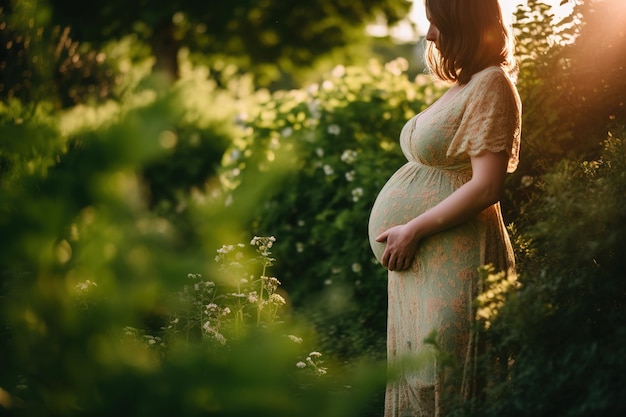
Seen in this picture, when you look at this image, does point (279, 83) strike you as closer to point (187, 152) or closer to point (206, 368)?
point (187, 152)

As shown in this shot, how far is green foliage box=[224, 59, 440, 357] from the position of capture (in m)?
6.10

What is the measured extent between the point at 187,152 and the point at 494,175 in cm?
749

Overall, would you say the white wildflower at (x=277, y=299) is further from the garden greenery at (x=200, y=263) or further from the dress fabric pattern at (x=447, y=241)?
the dress fabric pattern at (x=447, y=241)

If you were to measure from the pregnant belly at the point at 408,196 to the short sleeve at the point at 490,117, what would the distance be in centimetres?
23

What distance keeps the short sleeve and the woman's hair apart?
0.35 ft

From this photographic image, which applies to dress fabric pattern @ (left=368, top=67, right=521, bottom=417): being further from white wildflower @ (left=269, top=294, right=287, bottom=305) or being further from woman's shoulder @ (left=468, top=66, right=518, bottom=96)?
white wildflower @ (left=269, top=294, right=287, bottom=305)

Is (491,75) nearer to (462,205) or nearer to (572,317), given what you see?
(462,205)

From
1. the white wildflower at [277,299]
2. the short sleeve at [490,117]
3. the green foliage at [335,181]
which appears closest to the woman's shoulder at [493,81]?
the short sleeve at [490,117]

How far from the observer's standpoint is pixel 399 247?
2.80 m

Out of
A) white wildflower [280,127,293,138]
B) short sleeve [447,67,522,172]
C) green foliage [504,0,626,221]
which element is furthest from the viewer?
white wildflower [280,127,293,138]

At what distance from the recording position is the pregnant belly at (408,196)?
2879 millimetres

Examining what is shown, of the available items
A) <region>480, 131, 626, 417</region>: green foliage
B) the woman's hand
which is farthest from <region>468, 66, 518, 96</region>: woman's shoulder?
the woman's hand

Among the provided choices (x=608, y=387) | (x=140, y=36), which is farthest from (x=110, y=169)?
(x=140, y=36)

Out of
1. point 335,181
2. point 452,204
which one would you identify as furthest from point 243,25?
point 452,204
